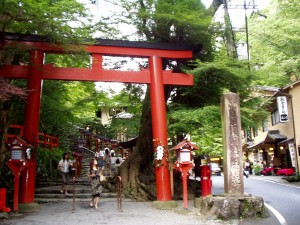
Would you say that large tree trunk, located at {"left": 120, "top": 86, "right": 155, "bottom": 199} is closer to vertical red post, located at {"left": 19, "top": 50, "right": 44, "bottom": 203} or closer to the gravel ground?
the gravel ground

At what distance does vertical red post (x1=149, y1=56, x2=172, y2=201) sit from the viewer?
486 inches

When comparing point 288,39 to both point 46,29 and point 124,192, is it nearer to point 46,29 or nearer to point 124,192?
point 124,192

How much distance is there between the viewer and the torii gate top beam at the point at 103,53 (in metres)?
12.5

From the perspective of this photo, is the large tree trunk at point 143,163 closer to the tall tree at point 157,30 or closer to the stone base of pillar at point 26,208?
the tall tree at point 157,30

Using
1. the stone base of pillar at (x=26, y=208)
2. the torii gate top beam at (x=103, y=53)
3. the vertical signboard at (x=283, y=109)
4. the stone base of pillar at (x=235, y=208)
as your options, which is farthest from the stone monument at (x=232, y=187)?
the vertical signboard at (x=283, y=109)

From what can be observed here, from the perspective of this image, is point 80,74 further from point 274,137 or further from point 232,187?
point 274,137

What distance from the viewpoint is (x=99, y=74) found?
1286 cm

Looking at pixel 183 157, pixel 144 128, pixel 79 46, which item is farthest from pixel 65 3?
pixel 144 128

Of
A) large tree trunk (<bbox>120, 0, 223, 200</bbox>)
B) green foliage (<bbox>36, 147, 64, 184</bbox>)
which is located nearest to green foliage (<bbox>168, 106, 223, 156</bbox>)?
large tree trunk (<bbox>120, 0, 223, 200</bbox>)

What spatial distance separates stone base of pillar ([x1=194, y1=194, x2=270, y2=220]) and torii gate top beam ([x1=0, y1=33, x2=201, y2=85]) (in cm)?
544

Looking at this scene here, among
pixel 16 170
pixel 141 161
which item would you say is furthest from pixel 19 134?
pixel 141 161

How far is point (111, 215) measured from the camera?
1059cm

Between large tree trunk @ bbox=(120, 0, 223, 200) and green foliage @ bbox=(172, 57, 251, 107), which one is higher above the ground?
green foliage @ bbox=(172, 57, 251, 107)

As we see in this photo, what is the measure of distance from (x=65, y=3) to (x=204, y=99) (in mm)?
8303
